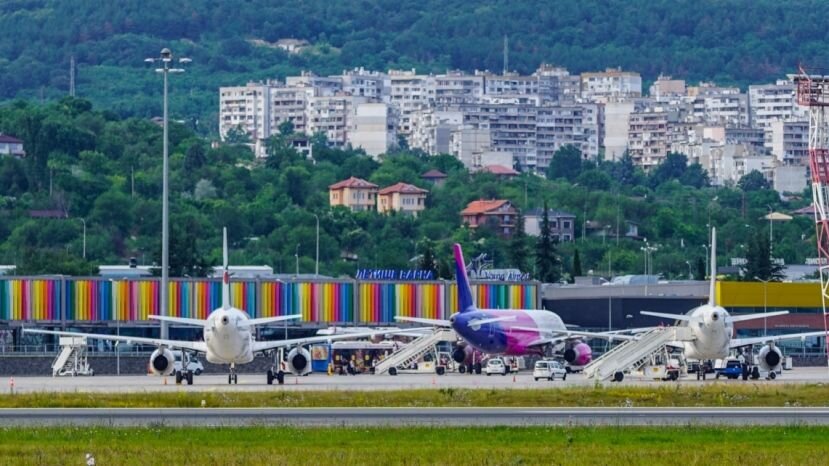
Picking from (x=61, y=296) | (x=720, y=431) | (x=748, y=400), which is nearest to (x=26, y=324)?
(x=61, y=296)

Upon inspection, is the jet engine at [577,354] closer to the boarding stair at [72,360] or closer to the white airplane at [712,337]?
the white airplane at [712,337]

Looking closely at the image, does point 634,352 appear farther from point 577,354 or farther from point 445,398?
point 445,398

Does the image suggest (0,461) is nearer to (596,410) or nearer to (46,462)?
(46,462)

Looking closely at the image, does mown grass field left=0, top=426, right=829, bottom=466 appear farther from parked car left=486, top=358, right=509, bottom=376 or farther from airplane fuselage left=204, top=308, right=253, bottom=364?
parked car left=486, top=358, right=509, bottom=376

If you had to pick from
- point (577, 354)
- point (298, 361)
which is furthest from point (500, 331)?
point (298, 361)

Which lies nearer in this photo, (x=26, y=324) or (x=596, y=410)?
(x=596, y=410)

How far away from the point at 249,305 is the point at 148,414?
3065 inches

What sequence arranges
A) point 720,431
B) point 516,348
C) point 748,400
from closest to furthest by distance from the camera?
point 720,431 → point 748,400 → point 516,348

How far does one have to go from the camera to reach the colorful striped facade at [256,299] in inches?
5856

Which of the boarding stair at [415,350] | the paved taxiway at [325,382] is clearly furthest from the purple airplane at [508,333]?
the paved taxiway at [325,382]

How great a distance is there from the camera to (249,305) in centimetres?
15175

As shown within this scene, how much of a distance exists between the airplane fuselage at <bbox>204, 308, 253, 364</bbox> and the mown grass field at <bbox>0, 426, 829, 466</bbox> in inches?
1563

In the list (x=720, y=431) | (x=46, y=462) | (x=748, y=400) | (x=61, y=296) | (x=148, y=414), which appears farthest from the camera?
(x=61, y=296)

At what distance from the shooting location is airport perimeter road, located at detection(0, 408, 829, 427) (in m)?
69.4
